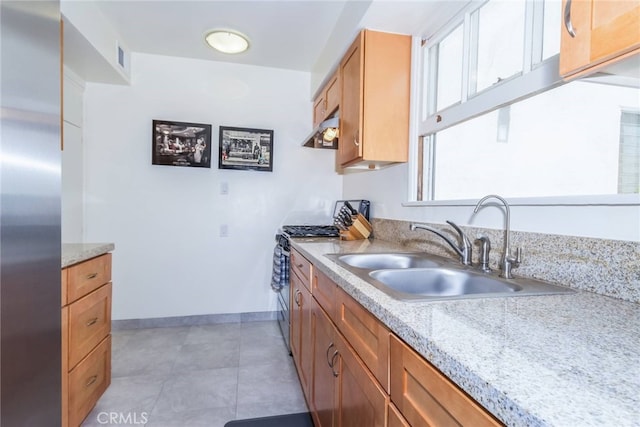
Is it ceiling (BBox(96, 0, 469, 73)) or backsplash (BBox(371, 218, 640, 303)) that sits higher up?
ceiling (BBox(96, 0, 469, 73))

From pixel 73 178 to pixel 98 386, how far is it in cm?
162

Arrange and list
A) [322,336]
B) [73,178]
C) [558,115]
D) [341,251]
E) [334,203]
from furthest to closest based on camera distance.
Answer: [334,203] → [73,178] → [341,251] → [322,336] → [558,115]

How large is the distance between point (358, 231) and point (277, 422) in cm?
123

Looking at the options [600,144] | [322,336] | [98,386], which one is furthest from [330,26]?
[98,386]

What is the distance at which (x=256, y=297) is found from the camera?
2883mm

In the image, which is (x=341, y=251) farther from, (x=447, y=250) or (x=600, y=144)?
(x=600, y=144)

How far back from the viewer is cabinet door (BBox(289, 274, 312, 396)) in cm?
154

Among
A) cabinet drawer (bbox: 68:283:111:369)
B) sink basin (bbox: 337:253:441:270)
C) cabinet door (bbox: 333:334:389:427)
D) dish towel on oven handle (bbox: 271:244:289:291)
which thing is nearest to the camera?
cabinet door (bbox: 333:334:389:427)

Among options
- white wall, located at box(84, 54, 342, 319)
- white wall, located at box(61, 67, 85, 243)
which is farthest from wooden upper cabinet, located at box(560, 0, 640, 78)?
white wall, located at box(61, 67, 85, 243)

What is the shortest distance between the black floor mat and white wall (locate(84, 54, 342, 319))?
137 centimetres

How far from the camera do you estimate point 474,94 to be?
55.7 inches

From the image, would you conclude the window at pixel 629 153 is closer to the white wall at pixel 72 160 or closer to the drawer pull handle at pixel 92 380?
the drawer pull handle at pixel 92 380

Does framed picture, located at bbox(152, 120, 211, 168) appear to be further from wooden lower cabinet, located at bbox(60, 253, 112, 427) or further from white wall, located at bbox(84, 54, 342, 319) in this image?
wooden lower cabinet, located at bbox(60, 253, 112, 427)

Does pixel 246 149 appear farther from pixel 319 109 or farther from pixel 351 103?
pixel 351 103
